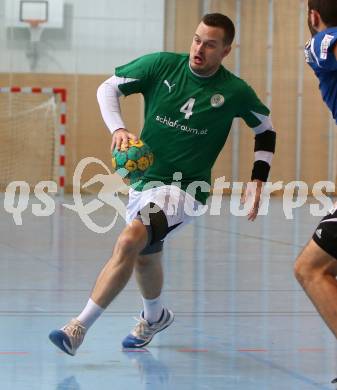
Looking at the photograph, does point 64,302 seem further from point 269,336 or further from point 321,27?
point 321,27

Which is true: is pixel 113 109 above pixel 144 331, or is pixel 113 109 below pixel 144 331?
above

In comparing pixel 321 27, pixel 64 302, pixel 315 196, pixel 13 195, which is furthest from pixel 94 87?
pixel 321 27

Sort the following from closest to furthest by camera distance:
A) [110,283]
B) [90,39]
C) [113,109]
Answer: [110,283]
[113,109]
[90,39]

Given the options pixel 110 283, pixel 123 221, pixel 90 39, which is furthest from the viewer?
pixel 90 39

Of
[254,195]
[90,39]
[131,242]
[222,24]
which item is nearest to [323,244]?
[131,242]

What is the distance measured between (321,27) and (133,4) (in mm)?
17991

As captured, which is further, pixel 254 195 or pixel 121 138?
pixel 254 195

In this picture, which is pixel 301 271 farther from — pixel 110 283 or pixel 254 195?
pixel 254 195

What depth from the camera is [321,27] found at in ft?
14.8

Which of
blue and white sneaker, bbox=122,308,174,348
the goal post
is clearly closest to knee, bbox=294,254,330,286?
blue and white sneaker, bbox=122,308,174,348

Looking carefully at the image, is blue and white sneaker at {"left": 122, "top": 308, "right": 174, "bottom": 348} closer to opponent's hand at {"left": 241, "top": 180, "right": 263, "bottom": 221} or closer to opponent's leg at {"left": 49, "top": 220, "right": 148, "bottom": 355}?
opponent's leg at {"left": 49, "top": 220, "right": 148, "bottom": 355}

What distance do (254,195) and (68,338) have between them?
1450mm

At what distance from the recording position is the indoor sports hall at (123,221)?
554 centimetres

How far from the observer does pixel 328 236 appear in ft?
14.7
